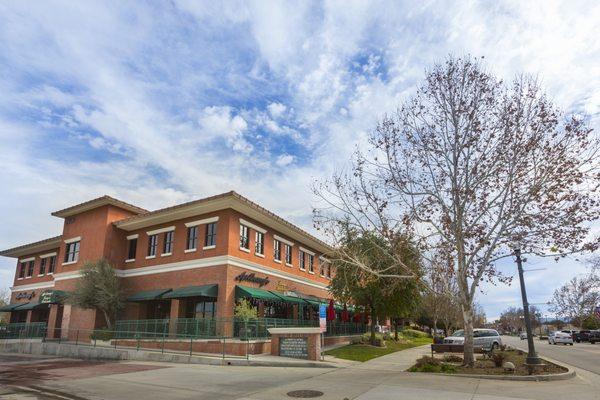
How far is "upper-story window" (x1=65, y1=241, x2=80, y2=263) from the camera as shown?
110 ft

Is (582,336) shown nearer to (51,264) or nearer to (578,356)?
(578,356)

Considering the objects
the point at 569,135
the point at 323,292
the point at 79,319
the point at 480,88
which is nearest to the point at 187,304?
the point at 79,319

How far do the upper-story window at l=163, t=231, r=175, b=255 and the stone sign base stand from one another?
1172 cm

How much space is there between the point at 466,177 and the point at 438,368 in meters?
7.53

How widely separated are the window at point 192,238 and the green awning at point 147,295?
3078mm

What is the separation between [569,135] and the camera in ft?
54.1

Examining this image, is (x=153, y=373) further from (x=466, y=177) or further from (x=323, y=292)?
(x=323, y=292)

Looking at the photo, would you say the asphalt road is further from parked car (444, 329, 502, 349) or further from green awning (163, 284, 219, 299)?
green awning (163, 284, 219, 299)

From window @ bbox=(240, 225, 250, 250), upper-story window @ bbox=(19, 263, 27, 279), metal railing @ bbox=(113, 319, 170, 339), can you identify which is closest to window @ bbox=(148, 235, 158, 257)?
metal railing @ bbox=(113, 319, 170, 339)

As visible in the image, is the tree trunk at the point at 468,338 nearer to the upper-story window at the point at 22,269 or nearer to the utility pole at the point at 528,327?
the utility pole at the point at 528,327

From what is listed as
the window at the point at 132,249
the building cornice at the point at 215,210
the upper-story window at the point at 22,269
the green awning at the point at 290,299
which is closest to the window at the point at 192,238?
the building cornice at the point at 215,210

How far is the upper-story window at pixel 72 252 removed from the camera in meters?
33.5

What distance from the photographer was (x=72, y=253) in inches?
1332

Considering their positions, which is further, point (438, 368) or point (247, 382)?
point (438, 368)
